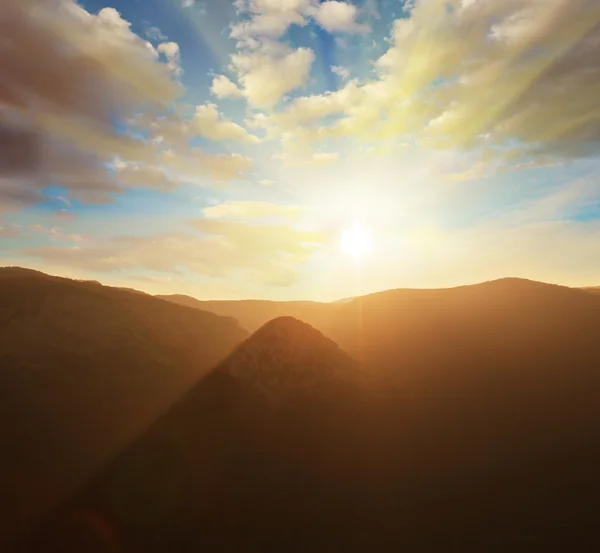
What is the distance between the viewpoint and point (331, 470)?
19.4 m

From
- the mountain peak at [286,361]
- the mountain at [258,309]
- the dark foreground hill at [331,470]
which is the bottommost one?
the dark foreground hill at [331,470]

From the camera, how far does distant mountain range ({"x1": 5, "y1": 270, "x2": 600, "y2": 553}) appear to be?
52.6 feet

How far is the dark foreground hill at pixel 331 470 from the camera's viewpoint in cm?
1580

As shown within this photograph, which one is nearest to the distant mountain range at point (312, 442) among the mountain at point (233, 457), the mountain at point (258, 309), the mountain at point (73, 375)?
the mountain at point (233, 457)

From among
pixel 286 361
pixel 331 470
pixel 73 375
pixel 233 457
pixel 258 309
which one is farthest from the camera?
pixel 258 309

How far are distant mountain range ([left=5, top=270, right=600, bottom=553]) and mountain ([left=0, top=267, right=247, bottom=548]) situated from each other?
0.57 ft

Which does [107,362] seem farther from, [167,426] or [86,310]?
[167,426]

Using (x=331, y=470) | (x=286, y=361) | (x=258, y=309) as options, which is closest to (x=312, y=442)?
(x=331, y=470)

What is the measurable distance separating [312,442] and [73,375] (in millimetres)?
19348

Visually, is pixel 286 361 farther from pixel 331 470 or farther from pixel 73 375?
pixel 73 375

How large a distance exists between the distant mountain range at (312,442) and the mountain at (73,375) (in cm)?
17

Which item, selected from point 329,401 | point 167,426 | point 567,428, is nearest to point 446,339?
point 567,428

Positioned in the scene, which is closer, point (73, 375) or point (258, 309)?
point (73, 375)

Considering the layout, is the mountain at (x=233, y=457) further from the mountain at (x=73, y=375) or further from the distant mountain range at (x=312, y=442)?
the mountain at (x=73, y=375)
